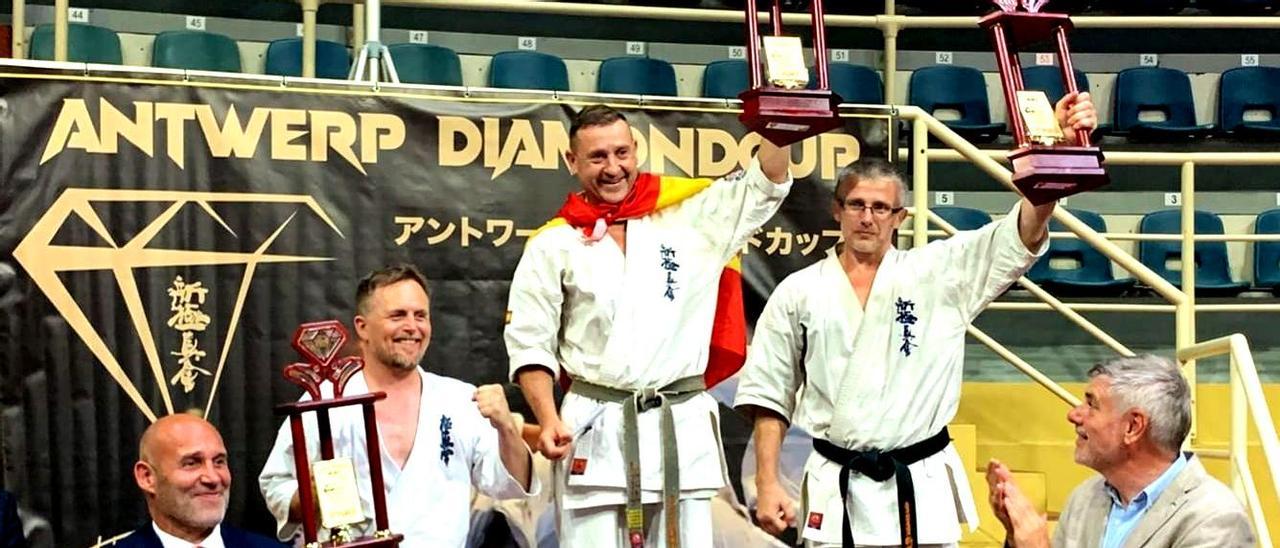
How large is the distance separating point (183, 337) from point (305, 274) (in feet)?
1.20

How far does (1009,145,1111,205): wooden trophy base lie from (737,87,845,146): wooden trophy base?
0.37 metres

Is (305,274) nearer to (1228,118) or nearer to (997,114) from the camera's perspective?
(997,114)

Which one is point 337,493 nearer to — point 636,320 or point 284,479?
point 284,479

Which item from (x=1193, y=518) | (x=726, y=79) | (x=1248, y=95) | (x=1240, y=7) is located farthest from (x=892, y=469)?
(x=1240, y=7)

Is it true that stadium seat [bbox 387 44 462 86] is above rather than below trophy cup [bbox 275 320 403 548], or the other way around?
above

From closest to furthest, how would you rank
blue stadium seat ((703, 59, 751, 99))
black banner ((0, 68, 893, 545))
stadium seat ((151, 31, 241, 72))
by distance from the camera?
1. black banner ((0, 68, 893, 545))
2. stadium seat ((151, 31, 241, 72))
3. blue stadium seat ((703, 59, 751, 99))

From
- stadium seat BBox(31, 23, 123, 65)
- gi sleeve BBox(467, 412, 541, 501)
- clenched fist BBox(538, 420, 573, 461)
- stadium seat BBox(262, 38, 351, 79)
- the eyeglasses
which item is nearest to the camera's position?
clenched fist BBox(538, 420, 573, 461)

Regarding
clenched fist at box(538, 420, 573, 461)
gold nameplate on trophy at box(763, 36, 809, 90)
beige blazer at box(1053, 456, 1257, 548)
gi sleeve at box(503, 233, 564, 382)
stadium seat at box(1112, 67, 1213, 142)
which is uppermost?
stadium seat at box(1112, 67, 1213, 142)

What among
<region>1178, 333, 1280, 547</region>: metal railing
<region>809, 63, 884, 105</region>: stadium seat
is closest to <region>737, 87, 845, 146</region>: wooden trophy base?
<region>1178, 333, 1280, 547</region>: metal railing

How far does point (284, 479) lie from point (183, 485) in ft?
0.99

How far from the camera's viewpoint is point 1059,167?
262 cm

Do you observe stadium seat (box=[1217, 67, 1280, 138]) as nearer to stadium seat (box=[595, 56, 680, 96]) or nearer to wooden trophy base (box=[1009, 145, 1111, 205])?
stadium seat (box=[595, 56, 680, 96])

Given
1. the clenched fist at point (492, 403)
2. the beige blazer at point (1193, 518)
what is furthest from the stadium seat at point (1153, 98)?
the clenched fist at point (492, 403)

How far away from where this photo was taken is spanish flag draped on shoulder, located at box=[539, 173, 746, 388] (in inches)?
132
